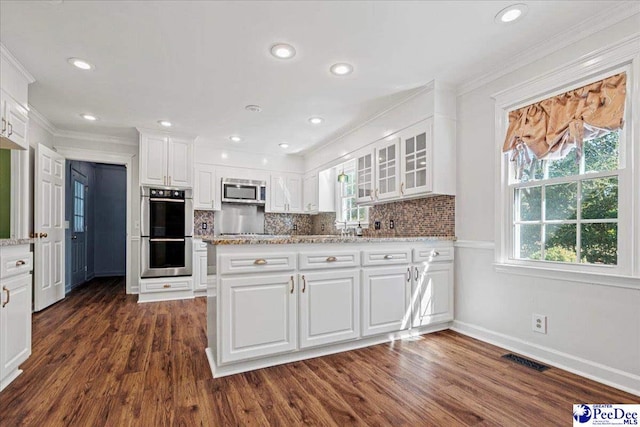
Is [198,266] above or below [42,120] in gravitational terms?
below

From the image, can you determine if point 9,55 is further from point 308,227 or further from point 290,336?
point 308,227

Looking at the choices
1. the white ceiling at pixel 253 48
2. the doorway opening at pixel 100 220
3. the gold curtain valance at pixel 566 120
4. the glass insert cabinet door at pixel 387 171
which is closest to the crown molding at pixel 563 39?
the white ceiling at pixel 253 48

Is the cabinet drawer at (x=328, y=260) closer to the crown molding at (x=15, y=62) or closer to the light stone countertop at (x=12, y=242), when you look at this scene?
the light stone countertop at (x=12, y=242)

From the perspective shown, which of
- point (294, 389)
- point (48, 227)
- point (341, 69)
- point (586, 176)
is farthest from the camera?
point (48, 227)

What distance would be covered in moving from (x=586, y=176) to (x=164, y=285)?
16.5 feet

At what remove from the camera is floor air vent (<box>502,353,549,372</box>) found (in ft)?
7.52

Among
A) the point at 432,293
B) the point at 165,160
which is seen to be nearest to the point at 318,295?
the point at 432,293

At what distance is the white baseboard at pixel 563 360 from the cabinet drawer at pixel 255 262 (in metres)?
1.90

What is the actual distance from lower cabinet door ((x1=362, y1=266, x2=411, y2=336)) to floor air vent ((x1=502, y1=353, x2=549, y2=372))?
0.82m

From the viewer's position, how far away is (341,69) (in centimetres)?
282

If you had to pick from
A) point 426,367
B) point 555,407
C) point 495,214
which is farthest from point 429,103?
point 555,407

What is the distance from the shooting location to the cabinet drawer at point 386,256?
2.75m

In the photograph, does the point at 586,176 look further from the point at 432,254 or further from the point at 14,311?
the point at 14,311

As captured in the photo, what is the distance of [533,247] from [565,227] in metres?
0.30
